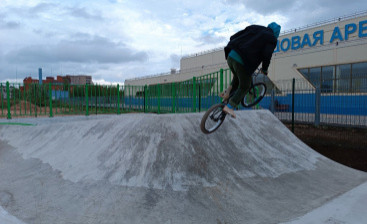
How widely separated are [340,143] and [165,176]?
8136 mm

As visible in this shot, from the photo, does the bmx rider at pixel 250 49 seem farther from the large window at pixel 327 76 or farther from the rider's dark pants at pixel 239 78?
the large window at pixel 327 76

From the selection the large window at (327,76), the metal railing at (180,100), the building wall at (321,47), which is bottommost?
the metal railing at (180,100)

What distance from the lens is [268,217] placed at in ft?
10.7

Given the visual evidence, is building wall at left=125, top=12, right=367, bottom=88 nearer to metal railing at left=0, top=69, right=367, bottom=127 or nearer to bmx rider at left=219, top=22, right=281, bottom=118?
metal railing at left=0, top=69, right=367, bottom=127

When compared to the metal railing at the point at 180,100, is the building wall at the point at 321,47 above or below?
above

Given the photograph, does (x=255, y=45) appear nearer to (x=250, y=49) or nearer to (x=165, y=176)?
(x=250, y=49)

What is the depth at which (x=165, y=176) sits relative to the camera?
3965 millimetres

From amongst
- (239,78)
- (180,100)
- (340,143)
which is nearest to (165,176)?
(239,78)

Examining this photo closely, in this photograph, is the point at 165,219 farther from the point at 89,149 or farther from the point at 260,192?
the point at 89,149

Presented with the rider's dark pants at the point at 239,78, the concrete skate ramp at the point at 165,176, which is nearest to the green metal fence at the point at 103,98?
the concrete skate ramp at the point at 165,176

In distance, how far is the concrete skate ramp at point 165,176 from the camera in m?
3.29

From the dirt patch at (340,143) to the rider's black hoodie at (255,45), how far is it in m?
6.09

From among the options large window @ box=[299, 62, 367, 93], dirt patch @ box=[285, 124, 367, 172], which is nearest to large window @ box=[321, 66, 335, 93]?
large window @ box=[299, 62, 367, 93]

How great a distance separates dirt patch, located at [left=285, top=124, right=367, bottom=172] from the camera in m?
8.02
